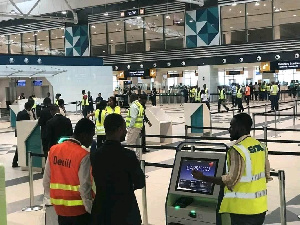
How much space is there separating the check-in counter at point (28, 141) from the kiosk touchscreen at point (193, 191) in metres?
6.97

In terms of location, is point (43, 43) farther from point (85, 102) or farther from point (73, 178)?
point (73, 178)

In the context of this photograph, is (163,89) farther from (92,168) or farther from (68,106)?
(92,168)

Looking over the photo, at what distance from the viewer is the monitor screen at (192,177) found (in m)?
3.88

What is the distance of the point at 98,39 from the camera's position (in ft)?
136

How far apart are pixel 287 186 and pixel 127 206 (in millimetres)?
5541

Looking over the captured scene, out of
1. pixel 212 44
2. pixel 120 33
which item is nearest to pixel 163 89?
pixel 120 33

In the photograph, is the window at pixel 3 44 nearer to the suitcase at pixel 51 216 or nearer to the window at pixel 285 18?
the window at pixel 285 18

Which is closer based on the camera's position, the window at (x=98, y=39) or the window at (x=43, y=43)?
the window at (x=98, y=39)

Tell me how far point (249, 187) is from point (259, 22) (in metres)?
32.7

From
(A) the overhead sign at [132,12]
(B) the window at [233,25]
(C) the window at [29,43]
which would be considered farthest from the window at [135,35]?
(C) the window at [29,43]

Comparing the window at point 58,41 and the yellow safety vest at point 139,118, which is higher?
the window at point 58,41

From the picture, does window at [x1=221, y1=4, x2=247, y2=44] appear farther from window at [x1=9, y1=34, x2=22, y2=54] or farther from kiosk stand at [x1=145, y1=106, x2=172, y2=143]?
window at [x1=9, y1=34, x2=22, y2=54]

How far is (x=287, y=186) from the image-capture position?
8281 mm

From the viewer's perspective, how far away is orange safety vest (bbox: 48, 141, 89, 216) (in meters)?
3.81
